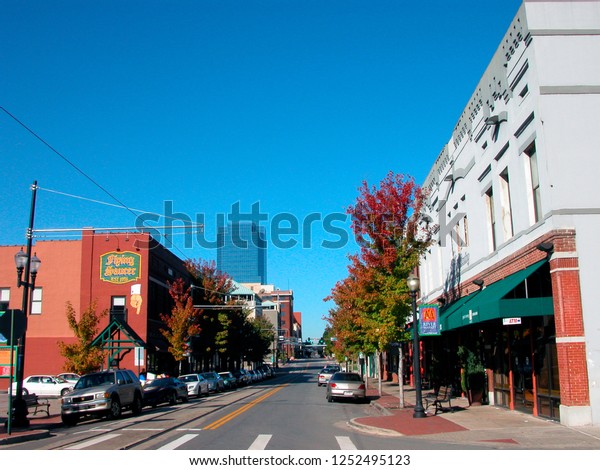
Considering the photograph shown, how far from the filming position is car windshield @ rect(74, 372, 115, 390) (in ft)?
73.4

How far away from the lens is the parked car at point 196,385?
1442 inches

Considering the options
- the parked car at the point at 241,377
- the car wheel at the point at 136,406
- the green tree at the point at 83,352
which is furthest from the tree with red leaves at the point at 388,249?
the parked car at the point at 241,377

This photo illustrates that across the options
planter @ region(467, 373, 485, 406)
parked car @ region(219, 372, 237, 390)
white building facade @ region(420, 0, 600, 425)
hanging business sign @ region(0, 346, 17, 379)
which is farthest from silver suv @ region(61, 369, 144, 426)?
parked car @ region(219, 372, 237, 390)

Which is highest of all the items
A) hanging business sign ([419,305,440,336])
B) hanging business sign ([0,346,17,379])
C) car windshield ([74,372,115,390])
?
hanging business sign ([419,305,440,336])

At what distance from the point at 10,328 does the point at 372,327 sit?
1390 centimetres

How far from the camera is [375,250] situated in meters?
24.8

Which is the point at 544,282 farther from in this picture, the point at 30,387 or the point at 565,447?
the point at 30,387

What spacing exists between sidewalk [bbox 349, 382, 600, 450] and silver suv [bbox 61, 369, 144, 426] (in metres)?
8.72

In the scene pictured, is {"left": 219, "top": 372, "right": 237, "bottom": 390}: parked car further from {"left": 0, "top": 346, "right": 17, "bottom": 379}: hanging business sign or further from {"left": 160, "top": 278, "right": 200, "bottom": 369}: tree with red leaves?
{"left": 0, "top": 346, "right": 17, "bottom": 379}: hanging business sign

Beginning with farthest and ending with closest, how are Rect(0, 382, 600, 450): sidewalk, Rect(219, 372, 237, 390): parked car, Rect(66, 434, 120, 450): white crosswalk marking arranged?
1. Rect(219, 372, 237, 390): parked car
2. Rect(66, 434, 120, 450): white crosswalk marking
3. Rect(0, 382, 600, 450): sidewalk

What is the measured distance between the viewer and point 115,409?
21.7 meters

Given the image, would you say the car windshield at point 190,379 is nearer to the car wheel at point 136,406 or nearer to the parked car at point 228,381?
the parked car at point 228,381
